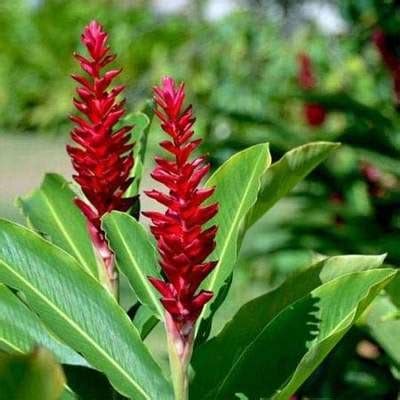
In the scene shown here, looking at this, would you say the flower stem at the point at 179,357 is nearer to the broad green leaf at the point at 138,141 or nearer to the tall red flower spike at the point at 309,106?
the broad green leaf at the point at 138,141

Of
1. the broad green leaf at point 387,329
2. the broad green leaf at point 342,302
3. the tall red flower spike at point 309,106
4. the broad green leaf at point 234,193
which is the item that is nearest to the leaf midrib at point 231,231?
the broad green leaf at point 234,193

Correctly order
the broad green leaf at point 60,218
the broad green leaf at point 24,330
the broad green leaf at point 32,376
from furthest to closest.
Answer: the broad green leaf at point 60,218 → the broad green leaf at point 24,330 → the broad green leaf at point 32,376

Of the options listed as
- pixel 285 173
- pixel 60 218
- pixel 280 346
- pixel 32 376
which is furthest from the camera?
pixel 60 218

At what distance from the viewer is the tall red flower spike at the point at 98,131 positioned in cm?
122

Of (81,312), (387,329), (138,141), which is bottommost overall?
(387,329)

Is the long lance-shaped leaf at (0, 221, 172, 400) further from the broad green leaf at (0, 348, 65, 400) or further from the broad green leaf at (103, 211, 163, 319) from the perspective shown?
the broad green leaf at (0, 348, 65, 400)

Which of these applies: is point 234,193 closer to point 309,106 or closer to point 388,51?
point 388,51

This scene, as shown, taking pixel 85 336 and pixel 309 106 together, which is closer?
pixel 85 336

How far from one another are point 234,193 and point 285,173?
0.06 m

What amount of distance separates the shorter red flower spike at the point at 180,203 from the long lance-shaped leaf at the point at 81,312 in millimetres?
90

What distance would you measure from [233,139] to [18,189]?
8062 millimetres

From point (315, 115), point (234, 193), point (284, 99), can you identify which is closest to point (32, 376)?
point (234, 193)

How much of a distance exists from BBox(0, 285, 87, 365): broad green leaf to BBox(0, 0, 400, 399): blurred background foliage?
0.62 metres

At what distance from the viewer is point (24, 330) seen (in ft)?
4.15
